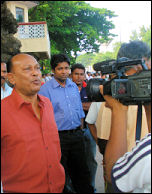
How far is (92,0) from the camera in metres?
1.14

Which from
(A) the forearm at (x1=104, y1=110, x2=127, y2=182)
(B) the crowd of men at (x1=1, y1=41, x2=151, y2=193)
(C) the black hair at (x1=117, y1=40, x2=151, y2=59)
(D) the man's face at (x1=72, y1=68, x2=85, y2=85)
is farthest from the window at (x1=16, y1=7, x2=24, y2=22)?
(A) the forearm at (x1=104, y1=110, x2=127, y2=182)

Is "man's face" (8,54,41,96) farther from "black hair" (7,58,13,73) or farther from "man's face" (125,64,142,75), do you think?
"man's face" (125,64,142,75)

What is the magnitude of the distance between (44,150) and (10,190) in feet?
0.96

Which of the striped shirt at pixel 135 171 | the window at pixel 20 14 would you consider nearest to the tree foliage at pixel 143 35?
the striped shirt at pixel 135 171

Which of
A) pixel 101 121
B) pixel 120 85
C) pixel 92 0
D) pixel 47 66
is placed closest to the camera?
pixel 120 85

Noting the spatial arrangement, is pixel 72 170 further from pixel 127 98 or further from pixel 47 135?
pixel 127 98

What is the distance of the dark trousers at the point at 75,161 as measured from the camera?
91.5 inches

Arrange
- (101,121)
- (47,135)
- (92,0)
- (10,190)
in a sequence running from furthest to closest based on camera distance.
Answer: (101,121)
(47,135)
(10,190)
(92,0)

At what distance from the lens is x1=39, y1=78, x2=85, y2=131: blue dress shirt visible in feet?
7.84

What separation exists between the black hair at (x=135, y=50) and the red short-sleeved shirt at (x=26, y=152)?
0.67m

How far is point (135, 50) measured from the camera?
1.15 meters

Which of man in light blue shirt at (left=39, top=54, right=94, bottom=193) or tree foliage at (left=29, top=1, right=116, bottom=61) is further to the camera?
man in light blue shirt at (left=39, top=54, right=94, bottom=193)

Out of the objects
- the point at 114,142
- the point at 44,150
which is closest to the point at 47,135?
the point at 44,150

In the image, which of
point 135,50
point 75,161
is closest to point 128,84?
point 135,50
